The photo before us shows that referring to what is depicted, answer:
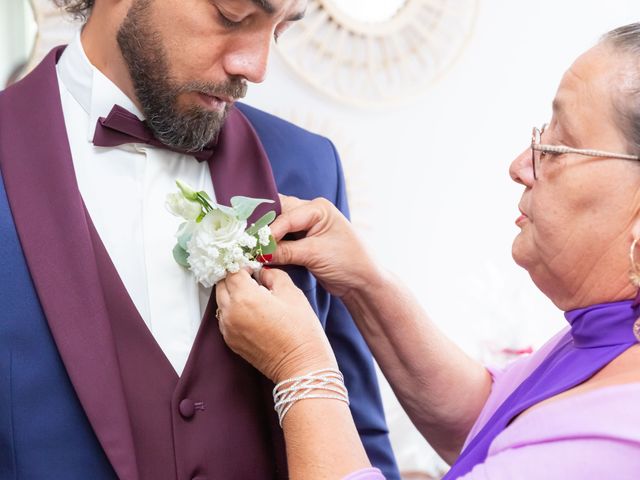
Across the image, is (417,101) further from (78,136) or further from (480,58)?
(78,136)

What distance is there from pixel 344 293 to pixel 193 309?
322mm

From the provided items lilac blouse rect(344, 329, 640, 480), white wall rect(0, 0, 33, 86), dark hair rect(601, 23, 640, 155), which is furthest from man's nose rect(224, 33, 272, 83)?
white wall rect(0, 0, 33, 86)

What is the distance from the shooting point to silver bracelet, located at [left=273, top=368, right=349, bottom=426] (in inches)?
52.2

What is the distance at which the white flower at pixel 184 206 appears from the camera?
1.28 metres

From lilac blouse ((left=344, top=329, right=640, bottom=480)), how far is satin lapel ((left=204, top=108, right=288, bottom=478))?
38 cm

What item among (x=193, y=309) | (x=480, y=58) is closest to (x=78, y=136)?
(x=193, y=309)

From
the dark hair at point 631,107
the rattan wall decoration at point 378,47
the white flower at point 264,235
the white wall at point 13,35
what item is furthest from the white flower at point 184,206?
the rattan wall decoration at point 378,47

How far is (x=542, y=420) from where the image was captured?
1.18 m

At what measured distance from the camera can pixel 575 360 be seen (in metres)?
1.30

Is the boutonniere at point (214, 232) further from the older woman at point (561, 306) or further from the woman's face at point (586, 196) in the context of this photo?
the woman's face at point (586, 196)

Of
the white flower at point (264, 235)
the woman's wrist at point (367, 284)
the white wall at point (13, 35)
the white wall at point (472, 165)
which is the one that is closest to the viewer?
the white flower at point (264, 235)

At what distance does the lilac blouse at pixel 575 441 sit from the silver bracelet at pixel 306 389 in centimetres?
25

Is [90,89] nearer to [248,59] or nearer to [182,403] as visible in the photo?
[248,59]

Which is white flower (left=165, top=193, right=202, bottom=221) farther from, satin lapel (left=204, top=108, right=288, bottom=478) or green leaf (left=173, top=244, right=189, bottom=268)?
satin lapel (left=204, top=108, right=288, bottom=478)
